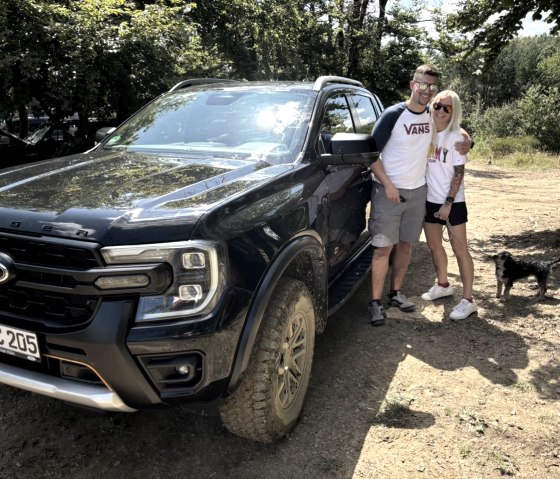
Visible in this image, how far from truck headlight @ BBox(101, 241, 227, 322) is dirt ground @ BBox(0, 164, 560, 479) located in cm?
53

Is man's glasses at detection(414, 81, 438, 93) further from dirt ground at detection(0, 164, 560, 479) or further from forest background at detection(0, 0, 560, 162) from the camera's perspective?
forest background at detection(0, 0, 560, 162)

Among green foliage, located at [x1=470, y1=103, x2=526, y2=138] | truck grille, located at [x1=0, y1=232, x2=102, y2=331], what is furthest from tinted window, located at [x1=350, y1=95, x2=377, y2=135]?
green foliage, located at [x1=470, y1=103, x2=526, y2=138]

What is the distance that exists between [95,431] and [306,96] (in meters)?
2.56

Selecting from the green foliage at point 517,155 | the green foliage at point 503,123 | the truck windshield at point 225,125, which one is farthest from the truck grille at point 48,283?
the green foliage at point 503,123

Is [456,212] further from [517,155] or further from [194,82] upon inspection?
[517,155]

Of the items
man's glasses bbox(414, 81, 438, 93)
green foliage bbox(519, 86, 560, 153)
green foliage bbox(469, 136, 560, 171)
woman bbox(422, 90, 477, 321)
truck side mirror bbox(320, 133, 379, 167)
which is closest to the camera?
truck side mirror bbox(320, 133, 379, 167)

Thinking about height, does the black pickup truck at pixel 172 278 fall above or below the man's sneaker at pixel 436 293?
above

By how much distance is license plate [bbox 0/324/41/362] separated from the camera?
7.00ft

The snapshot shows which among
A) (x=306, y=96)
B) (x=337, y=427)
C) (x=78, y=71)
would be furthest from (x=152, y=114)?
(x=78, y=71)

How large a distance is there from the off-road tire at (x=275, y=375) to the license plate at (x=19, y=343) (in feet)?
2.83

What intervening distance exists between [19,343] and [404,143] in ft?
9.96

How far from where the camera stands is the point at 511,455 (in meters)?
2.63

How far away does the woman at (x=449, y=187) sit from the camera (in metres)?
4.05

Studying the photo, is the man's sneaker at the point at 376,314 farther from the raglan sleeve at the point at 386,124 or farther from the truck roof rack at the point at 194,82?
the truck roof rack at the point at 194,82
